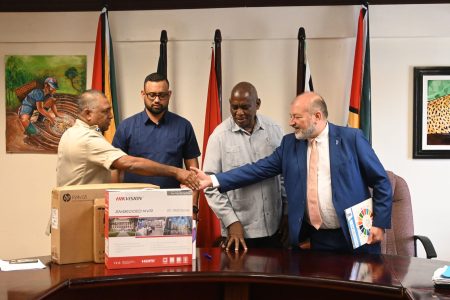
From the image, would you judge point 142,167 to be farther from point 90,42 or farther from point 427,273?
point 90,42

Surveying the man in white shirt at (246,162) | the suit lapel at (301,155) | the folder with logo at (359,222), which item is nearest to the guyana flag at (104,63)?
the man in white shirt at (246,162)

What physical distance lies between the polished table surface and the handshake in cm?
44

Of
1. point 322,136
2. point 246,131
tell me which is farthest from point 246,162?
point 322,136

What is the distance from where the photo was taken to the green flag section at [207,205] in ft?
12.1

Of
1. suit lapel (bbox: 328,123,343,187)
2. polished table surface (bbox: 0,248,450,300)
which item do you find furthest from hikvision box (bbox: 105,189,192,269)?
suit lapel (bbox: 328,123,343,187)

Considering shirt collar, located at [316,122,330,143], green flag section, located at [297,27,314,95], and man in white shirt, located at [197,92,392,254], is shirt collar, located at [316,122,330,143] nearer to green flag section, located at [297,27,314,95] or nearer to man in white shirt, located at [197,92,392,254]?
man in white shirt, located at [197,92,392,254]

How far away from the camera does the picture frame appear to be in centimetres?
375

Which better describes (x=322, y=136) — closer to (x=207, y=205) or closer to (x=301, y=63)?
(x=301, y=63)

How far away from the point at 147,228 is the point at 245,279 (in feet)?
1.47

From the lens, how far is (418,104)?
3766 mm

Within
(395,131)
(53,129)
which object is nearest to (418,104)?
(395,131)

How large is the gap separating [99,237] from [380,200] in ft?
4.43

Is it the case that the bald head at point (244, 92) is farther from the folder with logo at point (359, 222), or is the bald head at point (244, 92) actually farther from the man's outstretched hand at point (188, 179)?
the folder with logo at point (359, 222)

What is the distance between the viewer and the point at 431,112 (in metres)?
3.76
